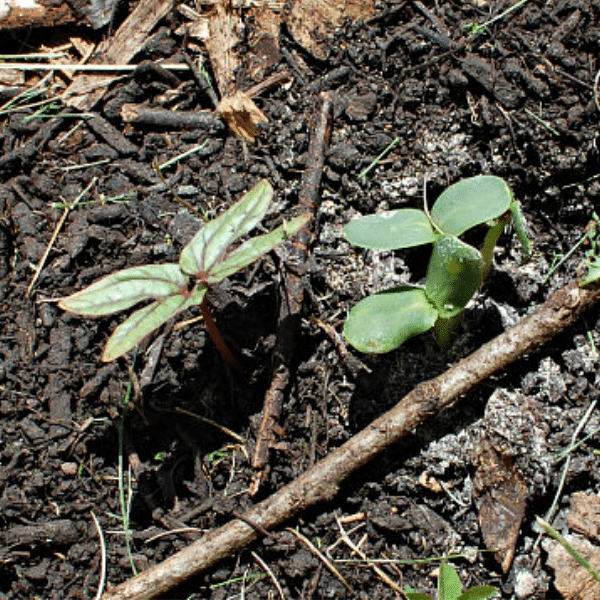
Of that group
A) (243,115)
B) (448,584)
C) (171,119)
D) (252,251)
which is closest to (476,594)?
(448,584)

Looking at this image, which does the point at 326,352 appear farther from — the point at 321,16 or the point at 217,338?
the point at 321,16

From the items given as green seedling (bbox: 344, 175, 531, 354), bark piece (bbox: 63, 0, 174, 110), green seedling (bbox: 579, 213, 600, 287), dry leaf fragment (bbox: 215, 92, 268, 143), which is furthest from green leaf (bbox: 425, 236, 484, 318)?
bark piece (bbox: 63, 0, 174, 110)

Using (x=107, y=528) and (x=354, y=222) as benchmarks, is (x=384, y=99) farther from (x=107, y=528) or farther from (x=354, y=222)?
(x=107, y=528)

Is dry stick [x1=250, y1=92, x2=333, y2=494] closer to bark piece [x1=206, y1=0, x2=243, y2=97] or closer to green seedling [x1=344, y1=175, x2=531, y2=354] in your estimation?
green seedling [x1=344, y1=175, x2=531, y2=354]

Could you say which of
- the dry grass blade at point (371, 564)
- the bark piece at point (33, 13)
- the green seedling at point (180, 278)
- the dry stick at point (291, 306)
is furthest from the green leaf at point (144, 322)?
the bark piece at point (33, 13)

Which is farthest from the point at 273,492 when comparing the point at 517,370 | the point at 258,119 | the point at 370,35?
the point at 370,35

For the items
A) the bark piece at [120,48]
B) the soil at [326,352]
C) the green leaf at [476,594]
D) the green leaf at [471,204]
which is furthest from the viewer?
the bark piece at [120,48]

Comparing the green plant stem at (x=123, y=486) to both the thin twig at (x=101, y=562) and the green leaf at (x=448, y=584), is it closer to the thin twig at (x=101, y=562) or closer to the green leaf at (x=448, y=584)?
the thin twig at (x=101, y=562)
